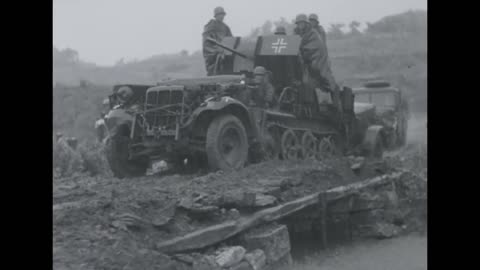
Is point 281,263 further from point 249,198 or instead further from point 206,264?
point 206,264

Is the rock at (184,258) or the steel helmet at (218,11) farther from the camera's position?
the steel helmet at (218,11)

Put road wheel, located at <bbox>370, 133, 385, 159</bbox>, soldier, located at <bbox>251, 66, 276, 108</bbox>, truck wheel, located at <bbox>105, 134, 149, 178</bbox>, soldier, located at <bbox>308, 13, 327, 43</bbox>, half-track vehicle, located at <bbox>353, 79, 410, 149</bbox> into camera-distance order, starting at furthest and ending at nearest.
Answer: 1. half-track vehicle, located at <bbox>353, 79, 410, 149</bbox>
2. road wheel, located at <bbox>370, 133, 385, 159</bbox>
3. soldier, located at <bbox>308, 13, 327, 43</bbox>
4. soldier, located at <bbox>251, 66, 276, 108</bbox>
5. truck wheel, located at <bbox>105, 134, 149, 178</bbox>

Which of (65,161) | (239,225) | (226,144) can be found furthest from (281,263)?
(65,161)

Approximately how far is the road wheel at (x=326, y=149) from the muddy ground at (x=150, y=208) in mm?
3315

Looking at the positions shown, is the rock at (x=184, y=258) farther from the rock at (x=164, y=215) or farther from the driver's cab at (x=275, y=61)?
the driver's cab at (x=275, y=61)

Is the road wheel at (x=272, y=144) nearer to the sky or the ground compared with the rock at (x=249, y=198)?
nearer to the sky

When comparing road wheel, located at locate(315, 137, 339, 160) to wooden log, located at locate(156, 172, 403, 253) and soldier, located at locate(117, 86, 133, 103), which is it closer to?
wooden log, located at locate(156, 172, 403, 253)

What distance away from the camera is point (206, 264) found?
5.79 metres

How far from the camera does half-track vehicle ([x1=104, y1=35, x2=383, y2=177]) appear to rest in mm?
9547

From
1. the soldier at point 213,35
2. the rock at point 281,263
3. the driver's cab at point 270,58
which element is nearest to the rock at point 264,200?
the rock at point 281,263

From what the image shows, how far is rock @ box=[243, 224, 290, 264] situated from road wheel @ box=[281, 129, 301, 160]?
4.65 m

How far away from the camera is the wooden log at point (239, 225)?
231 inches

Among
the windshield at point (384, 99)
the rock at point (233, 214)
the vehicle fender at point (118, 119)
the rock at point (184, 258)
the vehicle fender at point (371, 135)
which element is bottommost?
the rock at point (184, 258)

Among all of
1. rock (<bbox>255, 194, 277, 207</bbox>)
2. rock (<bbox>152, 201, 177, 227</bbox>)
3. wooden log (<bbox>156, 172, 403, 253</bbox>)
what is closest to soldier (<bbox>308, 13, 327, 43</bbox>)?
wooden log (<bbox>156, 172, 403, 253</bbox>)
